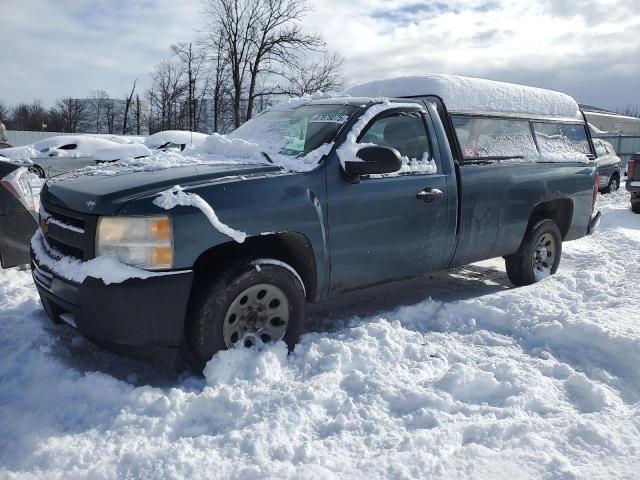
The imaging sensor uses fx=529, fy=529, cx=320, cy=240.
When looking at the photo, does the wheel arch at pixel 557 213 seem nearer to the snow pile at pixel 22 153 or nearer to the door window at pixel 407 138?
the door window at pixel 407 138

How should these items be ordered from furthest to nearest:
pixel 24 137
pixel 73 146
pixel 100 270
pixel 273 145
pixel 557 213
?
pixel 24 137 → pixel 73 146 → pixel 557 213 → pixel 273 145 → pixel 100 270

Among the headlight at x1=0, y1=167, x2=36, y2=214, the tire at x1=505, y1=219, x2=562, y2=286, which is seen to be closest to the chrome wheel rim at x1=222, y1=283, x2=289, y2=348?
the headlight at x1=0, y1=167, x2=36, y2=214

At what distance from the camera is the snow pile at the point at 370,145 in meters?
3.51

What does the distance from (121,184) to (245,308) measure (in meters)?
1.01

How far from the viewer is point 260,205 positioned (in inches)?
122

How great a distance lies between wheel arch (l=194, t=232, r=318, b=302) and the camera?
3.10 m

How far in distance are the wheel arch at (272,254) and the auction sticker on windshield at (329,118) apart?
0.98 meters

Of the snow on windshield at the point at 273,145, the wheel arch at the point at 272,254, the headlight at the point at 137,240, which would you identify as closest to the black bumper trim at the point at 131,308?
the headlight at the point at 137,240

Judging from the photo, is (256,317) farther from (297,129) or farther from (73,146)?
(73,146)

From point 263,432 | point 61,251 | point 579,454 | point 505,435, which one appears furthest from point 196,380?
point 579,454

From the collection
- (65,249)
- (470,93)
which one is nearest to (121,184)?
(65,249)

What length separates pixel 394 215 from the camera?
149 inches

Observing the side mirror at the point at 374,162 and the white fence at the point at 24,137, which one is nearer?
the side mirror at the point at 374,162

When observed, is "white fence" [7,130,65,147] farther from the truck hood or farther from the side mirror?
the side mirror
